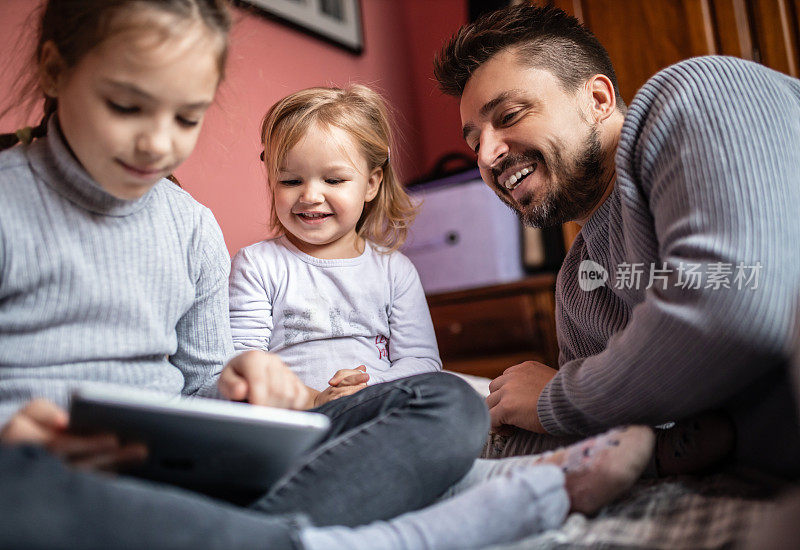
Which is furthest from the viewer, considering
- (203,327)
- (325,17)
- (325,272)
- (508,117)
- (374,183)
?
(325,17)

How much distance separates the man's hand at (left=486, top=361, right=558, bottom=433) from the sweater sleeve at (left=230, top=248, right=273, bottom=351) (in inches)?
18.7

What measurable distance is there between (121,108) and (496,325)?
1.53 metres

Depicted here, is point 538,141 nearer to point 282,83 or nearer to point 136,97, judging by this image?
point 136,97

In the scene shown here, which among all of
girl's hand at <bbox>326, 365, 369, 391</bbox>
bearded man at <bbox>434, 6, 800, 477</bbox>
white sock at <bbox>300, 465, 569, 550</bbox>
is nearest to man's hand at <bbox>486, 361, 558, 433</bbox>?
bearded man at <bbox>434, 6, 800, 477</bbox>

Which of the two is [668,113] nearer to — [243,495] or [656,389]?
[656,389]

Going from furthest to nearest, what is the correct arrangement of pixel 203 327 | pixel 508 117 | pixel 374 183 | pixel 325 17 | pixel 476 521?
pixel 325 17
pixel 374 183
pixel 508 117
pixel 203 327
pixel 476 521

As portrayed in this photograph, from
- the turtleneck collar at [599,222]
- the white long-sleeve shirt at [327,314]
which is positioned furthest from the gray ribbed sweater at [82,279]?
the turtleneck collar at [599,222]

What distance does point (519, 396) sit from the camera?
44.1 inches

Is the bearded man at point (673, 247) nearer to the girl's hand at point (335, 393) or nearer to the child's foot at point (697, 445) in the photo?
the child's foot at point (697, 445)

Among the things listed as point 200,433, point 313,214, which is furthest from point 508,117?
point 200,433

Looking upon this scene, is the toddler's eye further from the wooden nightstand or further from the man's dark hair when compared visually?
the wooden nightstand

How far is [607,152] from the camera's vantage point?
4.32 ft

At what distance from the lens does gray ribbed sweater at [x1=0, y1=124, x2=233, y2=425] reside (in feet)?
2.68

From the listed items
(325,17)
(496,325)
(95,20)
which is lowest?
(496,325)
